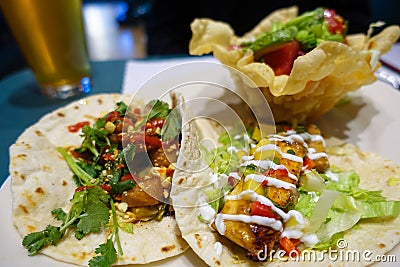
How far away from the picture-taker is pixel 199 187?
186 cm

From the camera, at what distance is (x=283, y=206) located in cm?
Result: 171

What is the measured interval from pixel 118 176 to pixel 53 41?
1669 millimetres

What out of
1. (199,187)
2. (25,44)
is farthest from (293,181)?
(25,44)

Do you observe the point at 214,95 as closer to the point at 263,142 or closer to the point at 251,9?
the point at 263,142

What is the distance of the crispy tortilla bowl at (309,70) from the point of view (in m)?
2.19

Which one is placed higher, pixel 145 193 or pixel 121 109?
pixel 121 109

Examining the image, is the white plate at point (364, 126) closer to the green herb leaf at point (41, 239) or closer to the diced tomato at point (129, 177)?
the green herb leaf at point (41, 239)

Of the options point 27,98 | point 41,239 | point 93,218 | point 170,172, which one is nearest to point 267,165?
point 170,172

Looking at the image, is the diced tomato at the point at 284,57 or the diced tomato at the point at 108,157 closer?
the diced tomato at the point at 108,157

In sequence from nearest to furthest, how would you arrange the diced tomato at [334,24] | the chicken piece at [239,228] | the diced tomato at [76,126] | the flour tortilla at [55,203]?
the chicken piece at [239,228], the flour tortilla at [55,203], the diced tomato at [76,126], the diced tomato at [334,24]

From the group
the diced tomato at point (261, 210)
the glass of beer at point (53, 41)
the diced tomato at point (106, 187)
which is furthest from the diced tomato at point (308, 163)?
the glass of beer at point (53, 41)

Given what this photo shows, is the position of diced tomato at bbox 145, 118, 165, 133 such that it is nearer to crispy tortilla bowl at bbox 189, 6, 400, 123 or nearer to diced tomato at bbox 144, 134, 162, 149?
diced tomato at bbox 144, 134, 162, 149

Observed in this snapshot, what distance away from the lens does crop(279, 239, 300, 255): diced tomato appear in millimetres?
1648

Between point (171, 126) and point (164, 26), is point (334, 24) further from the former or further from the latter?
point (164, 26)
